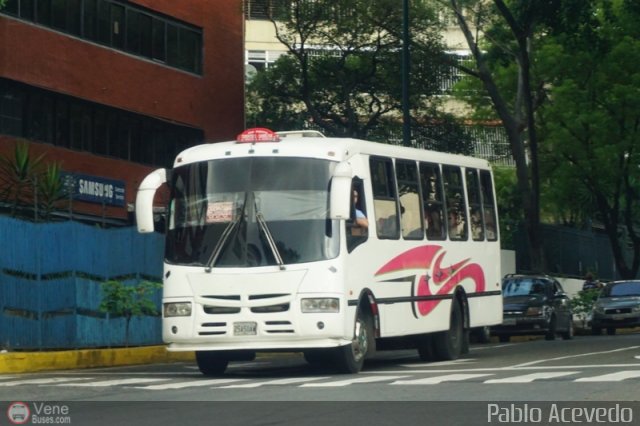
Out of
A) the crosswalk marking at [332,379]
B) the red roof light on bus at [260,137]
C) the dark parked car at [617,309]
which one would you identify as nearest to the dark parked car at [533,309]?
the dark parked car at [617,309]

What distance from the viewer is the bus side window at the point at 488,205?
24656mm

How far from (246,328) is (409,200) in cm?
406

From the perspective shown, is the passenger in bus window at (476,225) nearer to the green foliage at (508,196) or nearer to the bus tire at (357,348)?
the bus tire at (357,348)

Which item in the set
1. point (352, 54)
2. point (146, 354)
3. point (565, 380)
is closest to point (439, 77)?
point (352, 54)

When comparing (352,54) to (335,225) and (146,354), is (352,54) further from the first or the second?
(335,225)

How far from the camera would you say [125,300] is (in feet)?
78.6

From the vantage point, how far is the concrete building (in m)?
33.2

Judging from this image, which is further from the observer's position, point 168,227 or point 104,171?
point 104,171

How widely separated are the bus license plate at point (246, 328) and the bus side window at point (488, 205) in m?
7.30

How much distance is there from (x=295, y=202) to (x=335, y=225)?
1.89 feet

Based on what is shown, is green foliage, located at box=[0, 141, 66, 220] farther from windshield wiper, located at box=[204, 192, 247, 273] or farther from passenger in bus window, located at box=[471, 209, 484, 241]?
passenger in bus window, located at box=[471, 209, 484, 241]
